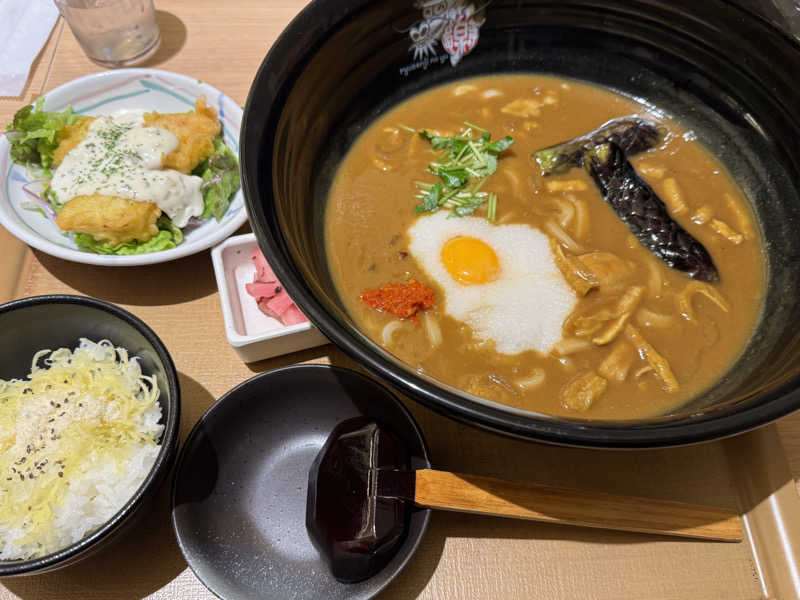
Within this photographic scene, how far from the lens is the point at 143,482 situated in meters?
1.48

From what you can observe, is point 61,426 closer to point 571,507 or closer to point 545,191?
point 571,507

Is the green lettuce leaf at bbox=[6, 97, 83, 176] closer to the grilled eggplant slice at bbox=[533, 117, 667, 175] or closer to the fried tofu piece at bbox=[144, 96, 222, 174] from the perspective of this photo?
the fried tofu piece at bbox=[144, 96, 222, 174]

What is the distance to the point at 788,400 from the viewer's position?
114 cm

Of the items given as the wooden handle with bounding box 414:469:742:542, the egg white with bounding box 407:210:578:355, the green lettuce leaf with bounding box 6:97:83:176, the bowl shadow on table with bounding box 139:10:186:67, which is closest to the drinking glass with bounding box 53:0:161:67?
the bowl shadow on table with bounding box 139:10:186:67

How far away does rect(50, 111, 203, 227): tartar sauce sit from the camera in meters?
2.28

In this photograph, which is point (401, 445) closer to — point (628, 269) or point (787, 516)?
point (628, 269)

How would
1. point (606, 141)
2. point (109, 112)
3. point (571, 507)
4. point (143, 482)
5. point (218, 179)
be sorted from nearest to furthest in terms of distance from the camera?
point (143, 482), point (571, 507), point (606, 141), point (218, 179), point (109, 112)

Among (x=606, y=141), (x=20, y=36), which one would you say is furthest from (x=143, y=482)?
Answer: (x=20, y=36)

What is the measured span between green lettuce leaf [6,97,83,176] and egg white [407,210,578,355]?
5.48 ft

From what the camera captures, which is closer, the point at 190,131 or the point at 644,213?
the point at 644,213

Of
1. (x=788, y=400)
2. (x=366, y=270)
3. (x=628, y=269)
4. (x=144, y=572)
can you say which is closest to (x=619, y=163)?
(x=628, y=269)

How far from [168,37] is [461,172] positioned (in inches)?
74.1

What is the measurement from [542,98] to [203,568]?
6.80 ft

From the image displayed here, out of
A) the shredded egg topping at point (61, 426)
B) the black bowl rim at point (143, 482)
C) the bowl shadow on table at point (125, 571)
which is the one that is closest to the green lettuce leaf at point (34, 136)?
the black bowl rim at point (143, 482)
